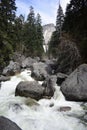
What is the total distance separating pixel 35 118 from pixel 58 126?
63.4 inches

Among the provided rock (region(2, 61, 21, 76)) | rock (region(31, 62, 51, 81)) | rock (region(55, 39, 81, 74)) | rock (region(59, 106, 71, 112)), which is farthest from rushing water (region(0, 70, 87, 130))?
rock (region(2, 61, 21, 76))

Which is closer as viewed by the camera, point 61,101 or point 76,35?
point 61,101

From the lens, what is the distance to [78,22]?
88.3 feet

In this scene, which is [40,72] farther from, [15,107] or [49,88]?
[15,107]

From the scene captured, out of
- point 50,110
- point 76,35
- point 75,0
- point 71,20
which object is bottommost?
point 50,110

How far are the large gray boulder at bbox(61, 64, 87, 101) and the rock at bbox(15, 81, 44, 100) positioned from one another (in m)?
1.91

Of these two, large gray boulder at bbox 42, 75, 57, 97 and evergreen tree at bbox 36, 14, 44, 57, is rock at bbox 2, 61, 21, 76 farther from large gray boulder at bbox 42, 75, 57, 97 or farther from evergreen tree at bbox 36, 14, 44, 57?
evergreen tree at bbox 36, 14, 44, 57

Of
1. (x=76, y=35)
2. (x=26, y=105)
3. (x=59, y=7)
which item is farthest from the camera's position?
(x=59, y=7)

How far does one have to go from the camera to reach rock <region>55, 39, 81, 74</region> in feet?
77.2

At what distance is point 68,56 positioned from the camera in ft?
79.4

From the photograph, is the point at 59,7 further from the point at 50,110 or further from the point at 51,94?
the point at 50,110

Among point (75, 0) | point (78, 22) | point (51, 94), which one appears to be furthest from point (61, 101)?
point (75, 0)

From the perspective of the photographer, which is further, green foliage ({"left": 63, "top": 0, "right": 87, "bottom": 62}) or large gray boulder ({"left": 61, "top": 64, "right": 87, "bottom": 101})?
green foliage ({"left": 63, "top": 0, "right": 87, "bottom": 62})

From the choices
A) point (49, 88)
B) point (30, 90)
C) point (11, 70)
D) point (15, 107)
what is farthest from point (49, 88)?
point (11, 70)
